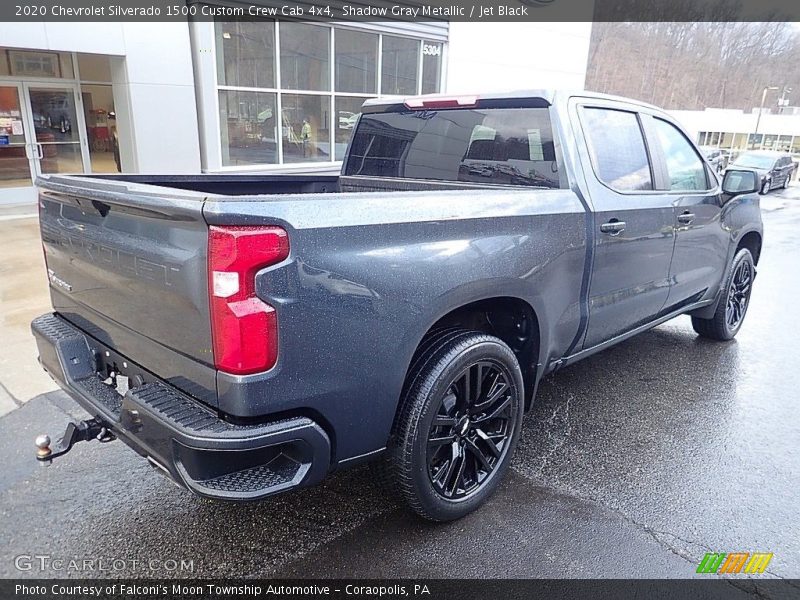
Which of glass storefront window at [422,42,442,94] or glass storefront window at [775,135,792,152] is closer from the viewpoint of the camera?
glass storefront window at [422,42,442,94]

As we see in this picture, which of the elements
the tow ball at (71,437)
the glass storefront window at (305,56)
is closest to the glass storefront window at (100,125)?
the glass storefront window at (305,56)

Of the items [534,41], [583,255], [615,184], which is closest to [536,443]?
[583,255]

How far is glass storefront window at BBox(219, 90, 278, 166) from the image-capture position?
10.2 m

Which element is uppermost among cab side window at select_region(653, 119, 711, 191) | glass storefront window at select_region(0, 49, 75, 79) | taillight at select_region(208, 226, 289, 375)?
glass storefront window at select_region(0, 49, 75, 79)

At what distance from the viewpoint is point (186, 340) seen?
207 centimetres

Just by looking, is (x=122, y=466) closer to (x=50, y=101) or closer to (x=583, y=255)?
(x=583, y=255)

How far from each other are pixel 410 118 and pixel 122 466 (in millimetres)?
2700

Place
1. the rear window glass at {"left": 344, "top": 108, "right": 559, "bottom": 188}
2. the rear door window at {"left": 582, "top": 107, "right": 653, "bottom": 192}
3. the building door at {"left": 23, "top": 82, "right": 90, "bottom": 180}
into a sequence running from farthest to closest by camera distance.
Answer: the building door at {"left": 23, "top": 82, "right": 90, "bottom": 180}, the rear door window at {"left": 582, "top": 107, "right": 653, "bottom": 192}, the rear window glass at {"left": 344, "top": 108, "right": 559, "bottom": 188}

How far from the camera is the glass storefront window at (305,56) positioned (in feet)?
35.1

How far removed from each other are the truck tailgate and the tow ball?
1.07 feet

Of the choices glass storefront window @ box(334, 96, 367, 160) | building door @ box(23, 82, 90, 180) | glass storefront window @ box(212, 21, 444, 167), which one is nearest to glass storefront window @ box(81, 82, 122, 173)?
building door @ box(23, 82, 90, 180)

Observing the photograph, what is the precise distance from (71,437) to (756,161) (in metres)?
29.3

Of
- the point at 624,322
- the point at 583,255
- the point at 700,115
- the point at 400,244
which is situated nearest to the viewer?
the point at 400,244

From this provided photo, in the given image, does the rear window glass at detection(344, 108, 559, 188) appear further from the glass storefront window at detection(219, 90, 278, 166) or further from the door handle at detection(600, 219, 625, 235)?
the glass storefront window at detection(219, 90, 278, 166)
